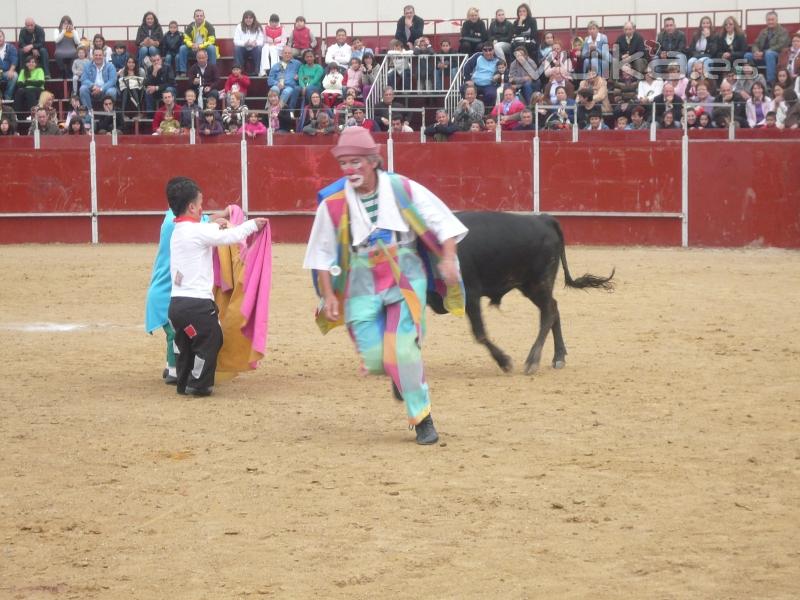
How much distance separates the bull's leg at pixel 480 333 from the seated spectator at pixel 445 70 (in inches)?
467

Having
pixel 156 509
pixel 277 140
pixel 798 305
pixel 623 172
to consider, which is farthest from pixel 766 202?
pixel 156 509

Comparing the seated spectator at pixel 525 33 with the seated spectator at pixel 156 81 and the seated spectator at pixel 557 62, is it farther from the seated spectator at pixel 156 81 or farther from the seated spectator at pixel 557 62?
the seated spectator at pixel 156 81

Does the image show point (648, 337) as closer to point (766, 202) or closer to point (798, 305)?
point (798, 305)

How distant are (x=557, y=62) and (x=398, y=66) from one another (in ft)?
8.19

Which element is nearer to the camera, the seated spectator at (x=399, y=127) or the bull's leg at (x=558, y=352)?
the bull's leg at (x=558, y=352)

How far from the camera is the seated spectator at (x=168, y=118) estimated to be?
61.0ft

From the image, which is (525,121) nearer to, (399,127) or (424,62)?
(399,127)

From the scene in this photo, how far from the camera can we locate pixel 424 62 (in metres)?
19.7

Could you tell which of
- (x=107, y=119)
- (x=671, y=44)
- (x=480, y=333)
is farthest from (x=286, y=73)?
(x=480, y=333)

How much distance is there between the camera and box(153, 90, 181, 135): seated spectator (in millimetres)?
18594

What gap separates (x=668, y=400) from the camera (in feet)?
22.8

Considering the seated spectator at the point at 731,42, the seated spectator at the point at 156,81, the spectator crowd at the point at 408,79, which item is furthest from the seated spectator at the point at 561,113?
the seated spectator at the point at 156,81

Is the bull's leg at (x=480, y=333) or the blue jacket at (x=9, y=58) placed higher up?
the blue jacket at (x=9, y=58)

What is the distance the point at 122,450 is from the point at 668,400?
110 inches
